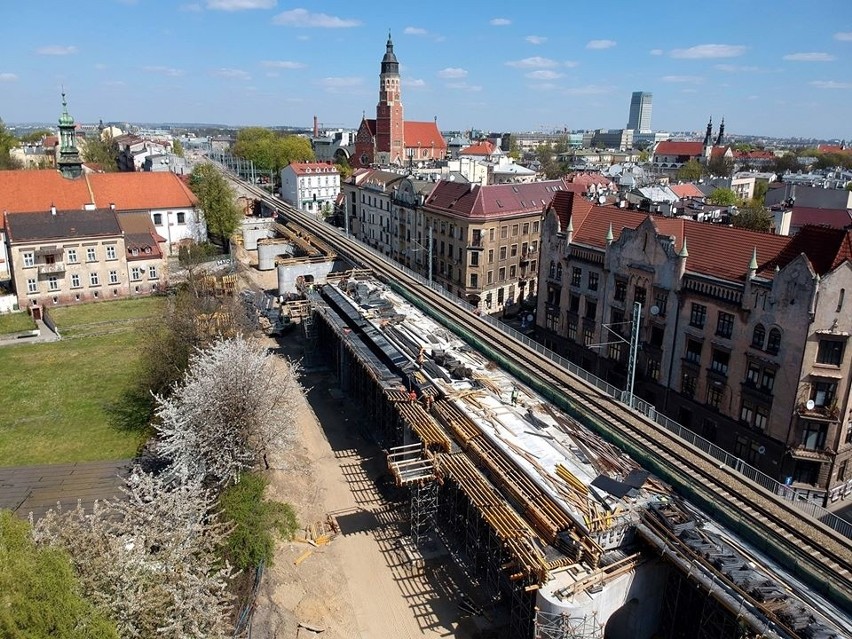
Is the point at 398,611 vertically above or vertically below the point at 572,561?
below

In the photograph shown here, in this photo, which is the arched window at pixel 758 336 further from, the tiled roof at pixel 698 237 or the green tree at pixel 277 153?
the green tree at pixel 277 153

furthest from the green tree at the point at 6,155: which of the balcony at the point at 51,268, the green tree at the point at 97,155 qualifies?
the balcony at the point at 51,268

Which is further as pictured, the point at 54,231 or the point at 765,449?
the point at 54,231

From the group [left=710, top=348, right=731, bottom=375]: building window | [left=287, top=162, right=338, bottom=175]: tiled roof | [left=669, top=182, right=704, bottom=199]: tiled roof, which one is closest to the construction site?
[left=710, top=348, right=731, bottom=375]: building window

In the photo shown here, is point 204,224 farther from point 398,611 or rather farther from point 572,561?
point 572,561

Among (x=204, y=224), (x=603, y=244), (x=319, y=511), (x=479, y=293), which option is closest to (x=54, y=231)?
(x=204, y=224)

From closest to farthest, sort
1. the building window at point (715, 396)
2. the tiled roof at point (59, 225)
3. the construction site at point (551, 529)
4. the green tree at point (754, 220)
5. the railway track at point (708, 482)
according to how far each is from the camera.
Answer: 1. the construction site at point (551, 529)
2. the railway track at point (708, 482)
3. the building window at point (715, 396)
4. the green tree at point (754, 220)
5. the tiled roof at point (59, 225)

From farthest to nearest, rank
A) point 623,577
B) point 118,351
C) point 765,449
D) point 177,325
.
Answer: point 118,351
point 177,325
point 765,449
point 623,577

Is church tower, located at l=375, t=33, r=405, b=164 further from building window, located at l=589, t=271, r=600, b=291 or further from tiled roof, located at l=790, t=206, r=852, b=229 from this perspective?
building window, located at l=589, t=271, r=600, b=291
